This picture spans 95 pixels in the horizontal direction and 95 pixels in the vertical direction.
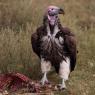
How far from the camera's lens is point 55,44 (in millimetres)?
8484

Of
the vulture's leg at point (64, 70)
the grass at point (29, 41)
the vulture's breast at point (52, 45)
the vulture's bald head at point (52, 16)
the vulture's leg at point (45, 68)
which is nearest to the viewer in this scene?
the vulture's breast at point (52, 45)

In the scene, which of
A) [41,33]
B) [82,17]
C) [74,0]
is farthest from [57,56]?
[74,0]

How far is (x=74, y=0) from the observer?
610 inches

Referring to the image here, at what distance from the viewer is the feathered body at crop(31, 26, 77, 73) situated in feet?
27.9

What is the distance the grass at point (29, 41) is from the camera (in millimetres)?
9352

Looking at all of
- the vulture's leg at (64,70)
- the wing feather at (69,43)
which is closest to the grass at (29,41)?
the vulture's leg at (64,70)

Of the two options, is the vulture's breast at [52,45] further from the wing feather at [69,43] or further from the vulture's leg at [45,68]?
the vulture's leg at [45,68]

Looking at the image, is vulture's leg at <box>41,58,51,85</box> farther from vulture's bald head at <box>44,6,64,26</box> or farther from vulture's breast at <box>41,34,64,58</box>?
vulture's bald head at <box>44,6,64,26</box>

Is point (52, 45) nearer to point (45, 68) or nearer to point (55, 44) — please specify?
point (55, 44)

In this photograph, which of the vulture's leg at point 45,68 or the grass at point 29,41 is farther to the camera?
the grass at point 29,41

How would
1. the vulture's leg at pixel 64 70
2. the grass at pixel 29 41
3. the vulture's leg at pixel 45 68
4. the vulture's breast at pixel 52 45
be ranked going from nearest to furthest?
the vulture's breast at pixel 52 45
the vulture's leg at pixel 64 70
the vulture's leg at pixel 45 68
the grass at pixel 29 41

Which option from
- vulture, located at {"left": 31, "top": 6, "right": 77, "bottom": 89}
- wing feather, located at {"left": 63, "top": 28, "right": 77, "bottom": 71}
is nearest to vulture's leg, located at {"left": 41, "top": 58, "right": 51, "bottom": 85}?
vulture, located at {"left": 31, "top": 6, "right": 77, "bottom": 89}

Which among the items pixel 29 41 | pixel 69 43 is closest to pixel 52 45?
pixel 69 43

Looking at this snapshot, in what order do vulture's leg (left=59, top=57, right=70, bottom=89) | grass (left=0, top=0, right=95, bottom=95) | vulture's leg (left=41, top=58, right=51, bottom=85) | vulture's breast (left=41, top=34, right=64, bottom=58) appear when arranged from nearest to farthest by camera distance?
1. vulture's breast (left=41, top=34, right=64, bottom=58)
2. vulture's leg (left=59, top=57, right=70, bottom=89)
3. vulture's leg (left=41, top=58, right=51, bottom=85)
4. grass (left=0, top=0, right=95, bottom=95)
